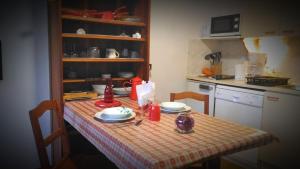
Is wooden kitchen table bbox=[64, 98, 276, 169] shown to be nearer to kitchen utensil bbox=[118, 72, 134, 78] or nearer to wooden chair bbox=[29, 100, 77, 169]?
wooden chair bbox=[29, 100, 77, 169]

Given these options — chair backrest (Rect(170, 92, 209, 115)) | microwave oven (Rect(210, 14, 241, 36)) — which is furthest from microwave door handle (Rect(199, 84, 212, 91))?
chair backrest (Rect(170, 92, 209, 115))

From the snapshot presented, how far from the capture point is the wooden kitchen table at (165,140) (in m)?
1.20

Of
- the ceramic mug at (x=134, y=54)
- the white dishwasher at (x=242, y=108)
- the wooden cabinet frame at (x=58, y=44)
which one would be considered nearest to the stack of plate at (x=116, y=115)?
the wooden cabinet frame at (x=58, y=44)

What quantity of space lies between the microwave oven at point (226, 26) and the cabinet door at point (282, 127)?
0.94 metres

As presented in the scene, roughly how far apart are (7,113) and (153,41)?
5.81 ft

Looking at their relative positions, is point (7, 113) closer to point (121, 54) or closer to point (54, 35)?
point (54, 35)

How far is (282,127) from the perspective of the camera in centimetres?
253

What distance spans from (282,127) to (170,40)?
1632 millimetres

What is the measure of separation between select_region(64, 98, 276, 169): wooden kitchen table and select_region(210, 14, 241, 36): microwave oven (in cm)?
168

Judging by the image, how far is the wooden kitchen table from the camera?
3.95ft

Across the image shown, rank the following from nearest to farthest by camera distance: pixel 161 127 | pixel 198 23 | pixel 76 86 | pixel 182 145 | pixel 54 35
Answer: pixel 182 145 → pixel 161 127 → pixel 54 35 → pixel 76 86 → pixel 198 23

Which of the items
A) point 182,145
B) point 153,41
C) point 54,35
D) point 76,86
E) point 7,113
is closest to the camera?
point 182,145

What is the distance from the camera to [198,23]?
3.61 meters

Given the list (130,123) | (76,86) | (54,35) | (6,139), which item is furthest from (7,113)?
(130,123)
